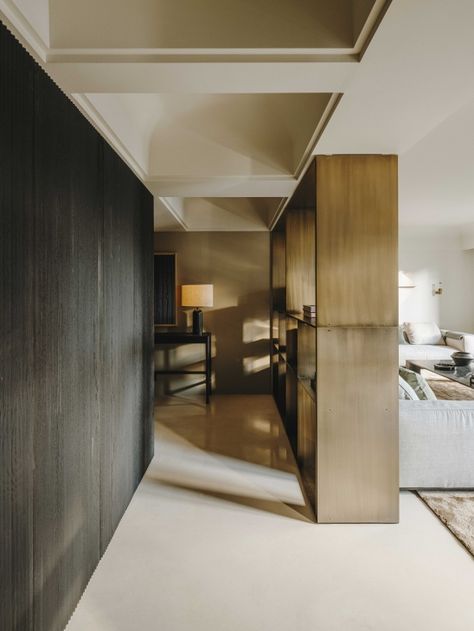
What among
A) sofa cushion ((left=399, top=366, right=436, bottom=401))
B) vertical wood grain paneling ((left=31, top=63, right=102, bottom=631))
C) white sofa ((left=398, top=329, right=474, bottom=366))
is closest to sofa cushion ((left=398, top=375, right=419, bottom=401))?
sofa cushion ((left=399, top=366, right=436, bottom=401))

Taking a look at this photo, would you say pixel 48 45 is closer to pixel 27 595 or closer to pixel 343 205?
pixel 343 205

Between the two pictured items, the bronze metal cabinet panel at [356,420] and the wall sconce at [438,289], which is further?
the wall sconce at [438,289]

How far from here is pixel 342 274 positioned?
2.60m

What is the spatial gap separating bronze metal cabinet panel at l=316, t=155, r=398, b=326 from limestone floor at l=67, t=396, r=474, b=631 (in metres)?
1.22

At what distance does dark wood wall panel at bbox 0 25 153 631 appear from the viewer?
1346 mm

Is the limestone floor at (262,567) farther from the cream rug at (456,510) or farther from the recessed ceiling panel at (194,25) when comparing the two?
the recessed ceiling panel at (194,25)

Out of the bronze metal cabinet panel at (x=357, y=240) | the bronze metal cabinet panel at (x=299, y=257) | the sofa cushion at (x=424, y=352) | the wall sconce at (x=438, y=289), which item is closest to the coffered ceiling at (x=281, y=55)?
the bronze metal cabinet panel at (x=357, y=240)

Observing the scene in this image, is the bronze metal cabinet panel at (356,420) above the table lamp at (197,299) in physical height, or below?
below

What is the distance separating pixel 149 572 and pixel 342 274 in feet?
6.23

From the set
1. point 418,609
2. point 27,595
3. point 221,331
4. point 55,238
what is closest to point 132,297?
point 55,238

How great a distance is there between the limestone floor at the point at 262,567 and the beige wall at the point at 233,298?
2.59 metres

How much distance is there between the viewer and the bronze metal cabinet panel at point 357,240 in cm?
256

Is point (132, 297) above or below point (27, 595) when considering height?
above

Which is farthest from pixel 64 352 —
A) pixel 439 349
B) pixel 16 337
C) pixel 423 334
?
pixel 423 334
